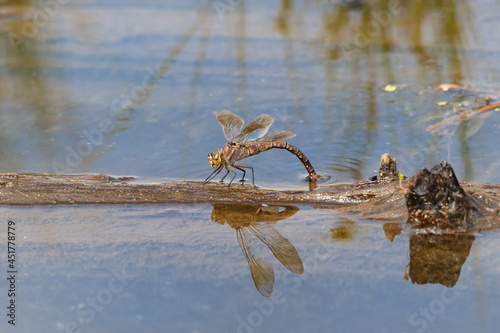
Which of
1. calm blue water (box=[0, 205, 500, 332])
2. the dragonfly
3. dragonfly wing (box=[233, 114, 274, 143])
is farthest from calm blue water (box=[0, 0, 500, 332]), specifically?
dragonfly wing (box=[233, 114, 274, 143])

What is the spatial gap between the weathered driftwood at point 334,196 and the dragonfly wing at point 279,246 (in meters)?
0.22

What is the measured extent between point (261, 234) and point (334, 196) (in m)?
0.50

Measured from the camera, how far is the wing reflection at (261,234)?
291 centimetres

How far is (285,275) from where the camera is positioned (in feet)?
9.51

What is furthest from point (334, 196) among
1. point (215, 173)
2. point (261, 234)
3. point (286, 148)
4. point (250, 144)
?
point (215, 173)

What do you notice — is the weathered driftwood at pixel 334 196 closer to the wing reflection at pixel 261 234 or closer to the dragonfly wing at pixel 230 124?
the wing reflection at pixel 261 234

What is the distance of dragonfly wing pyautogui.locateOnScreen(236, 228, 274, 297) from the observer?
279cm

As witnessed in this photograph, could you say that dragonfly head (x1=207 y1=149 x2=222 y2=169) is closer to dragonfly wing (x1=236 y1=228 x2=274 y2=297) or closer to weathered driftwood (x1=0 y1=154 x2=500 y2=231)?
weathered driftwood (x1=0 y1=154 x2=500 y2=231)

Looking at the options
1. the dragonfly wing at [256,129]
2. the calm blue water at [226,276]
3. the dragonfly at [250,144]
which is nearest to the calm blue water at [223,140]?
the calm blue water at [226,276]

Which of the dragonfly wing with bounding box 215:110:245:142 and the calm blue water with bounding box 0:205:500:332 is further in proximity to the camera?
the dragonfly wing with bounding box 215:110:245:142

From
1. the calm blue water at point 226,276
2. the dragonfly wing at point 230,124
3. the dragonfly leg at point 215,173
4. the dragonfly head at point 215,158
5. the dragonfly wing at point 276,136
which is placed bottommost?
the calm blue water at point 226,276

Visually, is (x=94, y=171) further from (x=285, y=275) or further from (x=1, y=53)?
(x=1, y=53)

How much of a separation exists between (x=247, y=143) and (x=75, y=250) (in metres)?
1.41

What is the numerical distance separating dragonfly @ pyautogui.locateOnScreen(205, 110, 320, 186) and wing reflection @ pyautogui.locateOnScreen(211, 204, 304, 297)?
52 cm
